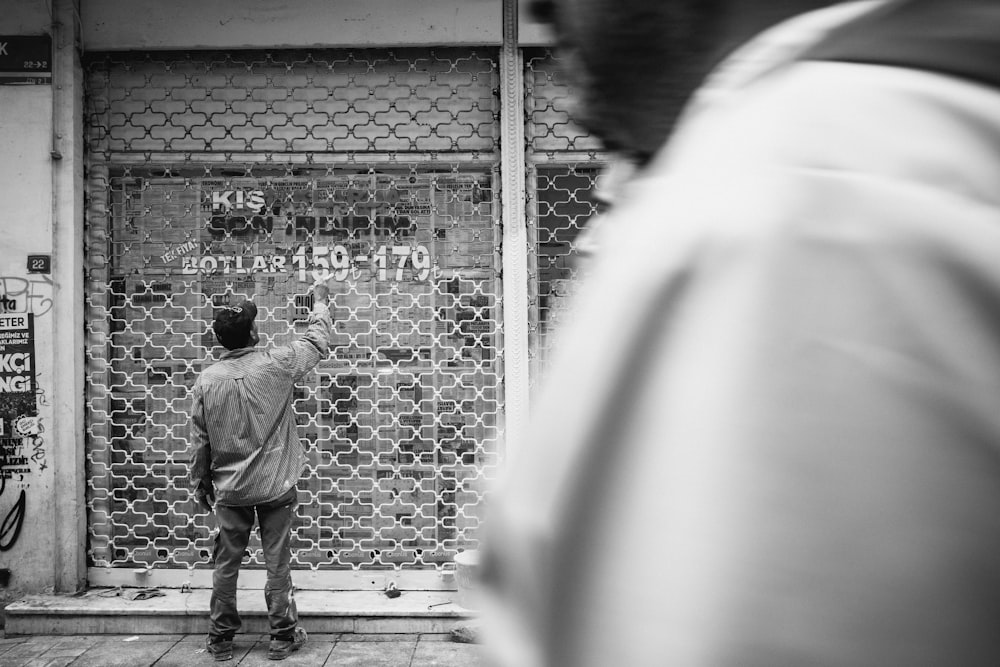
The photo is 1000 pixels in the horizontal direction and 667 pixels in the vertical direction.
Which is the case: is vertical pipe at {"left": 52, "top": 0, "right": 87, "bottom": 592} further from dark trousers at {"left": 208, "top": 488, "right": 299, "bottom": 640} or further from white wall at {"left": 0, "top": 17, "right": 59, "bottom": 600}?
dark trousers at {"left": 208, "top": 488, "right": 299, "bottom": 640}

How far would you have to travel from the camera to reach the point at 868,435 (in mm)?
464

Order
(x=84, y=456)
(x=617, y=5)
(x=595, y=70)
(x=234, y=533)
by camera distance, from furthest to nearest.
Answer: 1. (x=84, y=456)
2. (x=234, y=533)
3. (x=595, y=70)
4. (x=617, y=5)

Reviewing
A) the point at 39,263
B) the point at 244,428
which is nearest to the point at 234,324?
the point at 244,428

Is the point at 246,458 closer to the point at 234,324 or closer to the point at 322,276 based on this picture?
the point at 234,324

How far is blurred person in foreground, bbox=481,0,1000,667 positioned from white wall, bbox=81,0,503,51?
569 centimetres

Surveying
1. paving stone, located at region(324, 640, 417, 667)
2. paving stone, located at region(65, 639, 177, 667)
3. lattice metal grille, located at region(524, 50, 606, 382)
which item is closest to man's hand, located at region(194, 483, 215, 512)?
paving stone, located at region(65, 639, 177, 667)

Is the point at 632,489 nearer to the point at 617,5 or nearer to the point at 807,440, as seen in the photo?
the point at 807,440

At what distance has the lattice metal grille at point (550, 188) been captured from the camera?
236 inches

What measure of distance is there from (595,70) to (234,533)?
4664mm

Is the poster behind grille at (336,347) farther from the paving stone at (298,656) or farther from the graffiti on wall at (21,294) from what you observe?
the paving stone at (298,656)

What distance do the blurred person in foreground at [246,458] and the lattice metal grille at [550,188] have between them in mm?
1821

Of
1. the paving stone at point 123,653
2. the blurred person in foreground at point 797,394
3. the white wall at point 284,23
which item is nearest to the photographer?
the blurred person in foreground at point 797,394

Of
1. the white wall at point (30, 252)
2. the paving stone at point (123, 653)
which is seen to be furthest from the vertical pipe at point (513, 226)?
the white wall at point (30, 252)

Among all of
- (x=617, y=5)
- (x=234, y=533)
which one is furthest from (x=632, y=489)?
(x=234, y=533)
